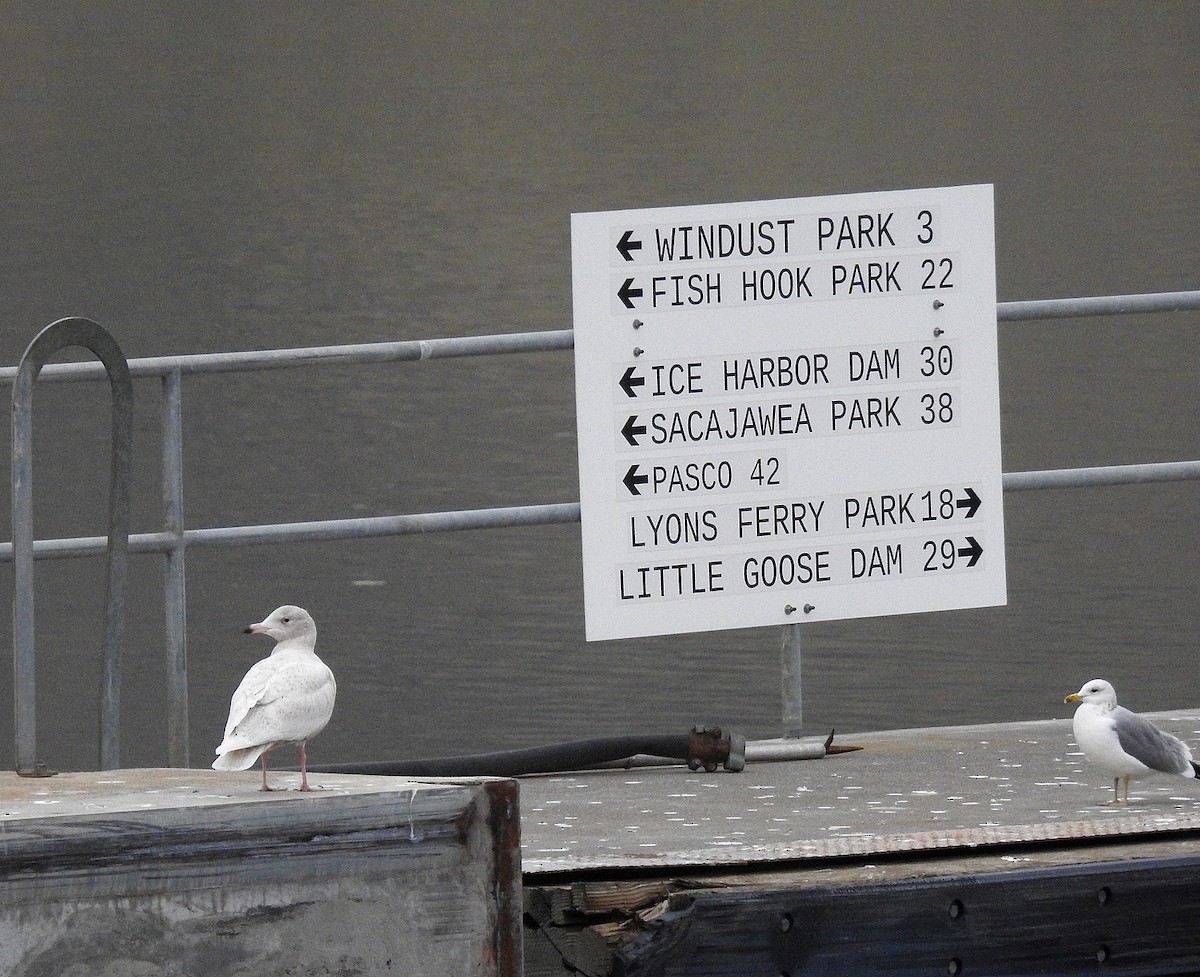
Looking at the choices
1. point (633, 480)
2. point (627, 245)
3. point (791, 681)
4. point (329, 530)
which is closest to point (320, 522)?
point (329, 530)

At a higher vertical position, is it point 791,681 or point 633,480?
point 633,480

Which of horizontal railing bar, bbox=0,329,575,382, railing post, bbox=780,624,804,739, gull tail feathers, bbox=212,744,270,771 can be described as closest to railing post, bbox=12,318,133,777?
gull tail feathers, bbox=212,744,270,771

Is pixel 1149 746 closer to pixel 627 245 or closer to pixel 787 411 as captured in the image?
pixel 787 411

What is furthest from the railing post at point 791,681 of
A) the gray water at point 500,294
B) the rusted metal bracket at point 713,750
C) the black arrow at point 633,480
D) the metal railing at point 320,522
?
the gray water at point 500,294

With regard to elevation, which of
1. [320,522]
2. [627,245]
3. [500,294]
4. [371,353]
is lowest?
[320,522]

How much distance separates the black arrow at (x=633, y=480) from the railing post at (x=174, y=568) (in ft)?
3.60

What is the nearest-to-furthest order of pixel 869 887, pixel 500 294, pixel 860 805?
pixel 869 887 → pixel 860 805 → pixel 500 294

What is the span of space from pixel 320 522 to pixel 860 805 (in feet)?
5.45

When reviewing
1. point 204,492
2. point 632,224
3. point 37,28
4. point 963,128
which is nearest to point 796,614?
point 632,224

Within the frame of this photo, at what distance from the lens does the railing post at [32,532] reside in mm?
4148

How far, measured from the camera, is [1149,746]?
15.8ft

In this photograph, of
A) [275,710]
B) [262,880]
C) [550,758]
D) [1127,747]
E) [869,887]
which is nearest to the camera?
[262,880]

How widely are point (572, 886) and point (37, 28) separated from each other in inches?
1627

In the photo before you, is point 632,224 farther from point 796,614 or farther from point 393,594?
point 393,594
